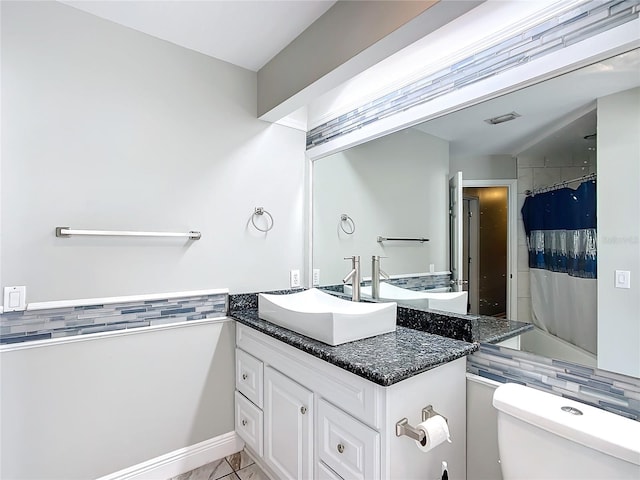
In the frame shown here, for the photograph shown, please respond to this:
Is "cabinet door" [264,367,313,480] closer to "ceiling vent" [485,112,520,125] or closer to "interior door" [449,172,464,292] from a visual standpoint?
"interior door" [449,172,464,292]

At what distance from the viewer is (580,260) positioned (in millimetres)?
1170

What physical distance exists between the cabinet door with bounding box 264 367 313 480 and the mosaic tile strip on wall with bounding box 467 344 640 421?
749 millimetres

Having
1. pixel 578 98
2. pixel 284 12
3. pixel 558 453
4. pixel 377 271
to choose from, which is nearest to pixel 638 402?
pixel 558 453

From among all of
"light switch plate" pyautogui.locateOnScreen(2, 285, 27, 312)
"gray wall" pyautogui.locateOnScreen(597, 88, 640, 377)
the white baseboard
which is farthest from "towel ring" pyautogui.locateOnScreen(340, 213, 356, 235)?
"light switch plate" pyautogui.locateOnScreen(2, 285, 27, 312)

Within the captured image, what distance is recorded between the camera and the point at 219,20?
1.70 meters

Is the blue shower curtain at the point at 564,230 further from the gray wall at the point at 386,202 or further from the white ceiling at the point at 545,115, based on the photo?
the gray wall at the point at 386,202

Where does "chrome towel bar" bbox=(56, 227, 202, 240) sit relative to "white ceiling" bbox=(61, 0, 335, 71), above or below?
below

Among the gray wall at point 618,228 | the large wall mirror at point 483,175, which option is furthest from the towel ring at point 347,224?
the gray wall at point 618,228

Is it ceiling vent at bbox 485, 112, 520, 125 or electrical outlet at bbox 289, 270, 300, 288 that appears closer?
ceiling vent at bbox 485, 112, 520, 125

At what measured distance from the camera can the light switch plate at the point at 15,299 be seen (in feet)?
4.80

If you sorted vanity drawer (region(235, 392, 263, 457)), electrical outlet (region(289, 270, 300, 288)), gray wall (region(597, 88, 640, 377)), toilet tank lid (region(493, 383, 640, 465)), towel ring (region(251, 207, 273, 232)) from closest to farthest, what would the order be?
toilet tank lid (region(493, 383, 640, 465)), gray wall (region(597, 88, 640, 377)), vanity drawer (region(235, 392, 263, 457)), towel ring (region(251, 207, 273, 232)), electrical outlet (region(289, 270, 300, 288))

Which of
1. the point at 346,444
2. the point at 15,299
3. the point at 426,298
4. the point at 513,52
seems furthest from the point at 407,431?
the point at 15,299

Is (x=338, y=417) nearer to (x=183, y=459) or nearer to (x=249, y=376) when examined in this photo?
(x=249, y=376)

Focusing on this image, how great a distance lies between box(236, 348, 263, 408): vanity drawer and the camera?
6.04 ft
